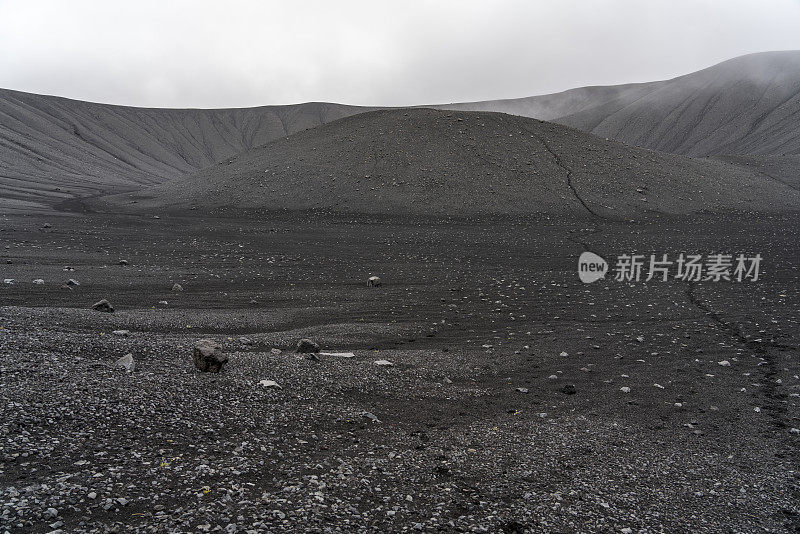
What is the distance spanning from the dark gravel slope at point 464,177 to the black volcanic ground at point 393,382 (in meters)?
5.25

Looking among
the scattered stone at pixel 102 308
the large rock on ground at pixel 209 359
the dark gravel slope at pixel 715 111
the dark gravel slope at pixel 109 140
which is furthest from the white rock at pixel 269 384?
the dark gravel slope at pixel 715 111

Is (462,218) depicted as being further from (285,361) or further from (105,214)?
(285,361)

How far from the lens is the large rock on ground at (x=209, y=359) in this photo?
7086 mm

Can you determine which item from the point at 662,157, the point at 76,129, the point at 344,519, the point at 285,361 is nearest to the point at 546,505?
the point at 344,519

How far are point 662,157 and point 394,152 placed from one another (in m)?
21.2

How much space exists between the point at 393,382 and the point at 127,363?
11.3ft

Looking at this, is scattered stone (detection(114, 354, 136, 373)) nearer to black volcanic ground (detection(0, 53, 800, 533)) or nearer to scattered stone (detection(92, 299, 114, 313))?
black volcanic ground (detection(0, 53, 800, 533))

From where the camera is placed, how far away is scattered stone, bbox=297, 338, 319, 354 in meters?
8.82

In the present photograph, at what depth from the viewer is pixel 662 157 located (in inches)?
1709

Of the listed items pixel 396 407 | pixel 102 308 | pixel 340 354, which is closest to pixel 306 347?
pixel 340 354

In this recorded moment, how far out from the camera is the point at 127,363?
6.98m

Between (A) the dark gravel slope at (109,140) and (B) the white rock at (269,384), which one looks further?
(A) the dark gravel slope at (109,140)

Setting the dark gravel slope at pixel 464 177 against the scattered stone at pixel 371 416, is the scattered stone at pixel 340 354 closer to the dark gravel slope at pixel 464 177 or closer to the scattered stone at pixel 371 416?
the scattered stone at pixel 371 416

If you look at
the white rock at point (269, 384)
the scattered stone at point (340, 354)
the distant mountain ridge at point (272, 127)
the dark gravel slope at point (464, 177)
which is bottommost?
the scattered stone at point (340, 354)
